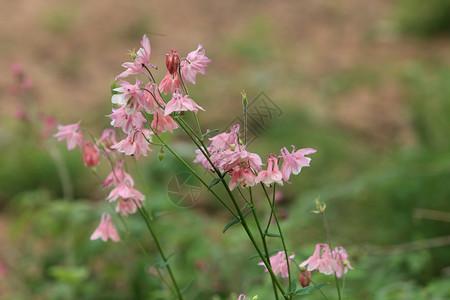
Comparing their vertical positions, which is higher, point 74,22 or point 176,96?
point 74,22

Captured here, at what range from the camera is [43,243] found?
13.4 feet

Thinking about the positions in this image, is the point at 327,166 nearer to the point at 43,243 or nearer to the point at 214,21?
the point at 43,243

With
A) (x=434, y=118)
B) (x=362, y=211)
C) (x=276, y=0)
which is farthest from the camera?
(x=276, y=0)

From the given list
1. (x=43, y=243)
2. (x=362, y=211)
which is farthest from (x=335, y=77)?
(x=43, y=243)

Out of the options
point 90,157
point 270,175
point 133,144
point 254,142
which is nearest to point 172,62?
point 133,144

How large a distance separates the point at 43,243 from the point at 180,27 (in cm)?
431

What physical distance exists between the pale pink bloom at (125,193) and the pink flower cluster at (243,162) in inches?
9.9

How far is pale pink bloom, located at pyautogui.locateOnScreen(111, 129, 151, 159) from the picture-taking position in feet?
3.68

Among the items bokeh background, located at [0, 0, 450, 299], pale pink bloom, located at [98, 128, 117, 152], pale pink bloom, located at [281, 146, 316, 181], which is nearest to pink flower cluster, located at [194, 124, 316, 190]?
pale pink bloom, located at [281, 146, 316, 181]

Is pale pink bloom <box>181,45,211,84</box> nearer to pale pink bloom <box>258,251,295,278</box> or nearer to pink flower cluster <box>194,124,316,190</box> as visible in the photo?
pink flower cluster <box>194,124,316,190</box>

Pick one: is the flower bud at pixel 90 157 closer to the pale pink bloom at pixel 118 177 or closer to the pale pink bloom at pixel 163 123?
the pale pink bloom at pixel 118 177

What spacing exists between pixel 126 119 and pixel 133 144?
61 millimetres

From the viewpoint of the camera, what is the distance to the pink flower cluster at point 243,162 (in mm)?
1060

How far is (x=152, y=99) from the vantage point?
42.9 inches
